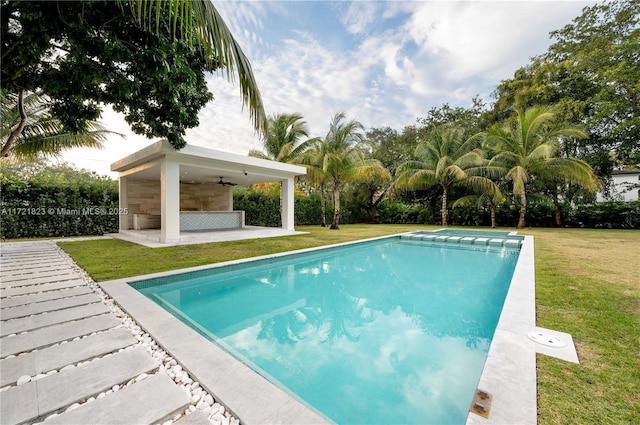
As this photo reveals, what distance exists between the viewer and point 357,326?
3.79 meters

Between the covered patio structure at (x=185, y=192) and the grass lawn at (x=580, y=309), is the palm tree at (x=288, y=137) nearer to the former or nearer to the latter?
the covered patio structure at (x=185, y=192)

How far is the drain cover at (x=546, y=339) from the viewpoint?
2686 mm

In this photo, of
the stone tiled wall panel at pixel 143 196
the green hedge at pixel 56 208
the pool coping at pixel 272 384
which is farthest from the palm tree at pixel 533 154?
the green hedge at pixel 56 208

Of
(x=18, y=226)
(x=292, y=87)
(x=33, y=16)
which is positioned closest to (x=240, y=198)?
(x=292, y=87)

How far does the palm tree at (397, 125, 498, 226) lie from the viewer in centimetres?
1614

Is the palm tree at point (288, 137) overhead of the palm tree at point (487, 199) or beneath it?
overhead

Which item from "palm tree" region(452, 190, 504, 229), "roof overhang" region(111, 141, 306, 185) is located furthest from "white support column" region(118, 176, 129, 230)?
"palm tree" region(452, 190, 504, 229)

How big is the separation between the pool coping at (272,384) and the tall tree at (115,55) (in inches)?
97.8

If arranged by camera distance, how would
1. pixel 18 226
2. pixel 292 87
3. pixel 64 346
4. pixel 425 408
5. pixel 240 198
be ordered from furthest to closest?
pixel 240 198, pixel 292 87, pixel 18 226, pixel 64 346, pixel 425 408

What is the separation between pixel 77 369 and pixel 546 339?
4414 mm

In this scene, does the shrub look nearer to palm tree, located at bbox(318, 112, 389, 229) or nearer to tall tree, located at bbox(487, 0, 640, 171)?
palm tree, located at bbox(318, 112, 389, 229)

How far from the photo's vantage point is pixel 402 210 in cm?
2234

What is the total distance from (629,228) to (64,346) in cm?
2487

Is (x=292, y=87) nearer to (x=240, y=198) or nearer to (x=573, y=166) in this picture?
(x=240, y=198)
